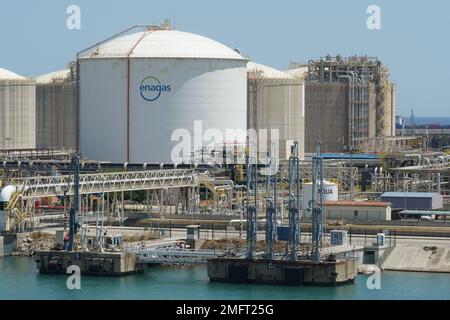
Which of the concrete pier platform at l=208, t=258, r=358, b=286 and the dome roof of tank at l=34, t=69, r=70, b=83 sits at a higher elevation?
the dome roof of tank at l=34, t=69, r=70, b=83

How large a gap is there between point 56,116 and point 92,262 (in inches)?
1512

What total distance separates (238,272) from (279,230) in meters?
4.72

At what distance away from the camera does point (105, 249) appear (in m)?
55.1

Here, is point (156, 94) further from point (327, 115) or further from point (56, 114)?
point (327, 115)

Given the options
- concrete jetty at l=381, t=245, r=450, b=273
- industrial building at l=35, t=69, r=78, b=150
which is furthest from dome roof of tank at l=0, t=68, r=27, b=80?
concrete jetty at l=381, t=245, r=450, b=273

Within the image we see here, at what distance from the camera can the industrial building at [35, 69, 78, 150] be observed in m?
90.9

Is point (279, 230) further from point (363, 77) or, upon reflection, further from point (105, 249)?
point (363, 77)

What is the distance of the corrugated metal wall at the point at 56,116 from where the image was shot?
90.9 m

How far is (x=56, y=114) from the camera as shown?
91812 mm

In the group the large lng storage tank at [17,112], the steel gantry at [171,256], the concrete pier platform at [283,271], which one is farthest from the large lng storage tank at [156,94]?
the concrete pier platform at [283,271]

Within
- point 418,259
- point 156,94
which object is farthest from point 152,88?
point 418,259

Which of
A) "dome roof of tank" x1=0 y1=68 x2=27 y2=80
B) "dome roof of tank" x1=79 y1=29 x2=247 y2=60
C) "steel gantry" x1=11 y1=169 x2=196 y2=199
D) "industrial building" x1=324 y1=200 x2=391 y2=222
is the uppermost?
"dome roof of tank" x1=79 y1=29 x2=247 y2=60

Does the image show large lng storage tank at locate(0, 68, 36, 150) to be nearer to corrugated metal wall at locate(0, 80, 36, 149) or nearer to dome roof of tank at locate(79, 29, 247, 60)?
corrugated metal wall at locate(0, 80, 36, 149)
